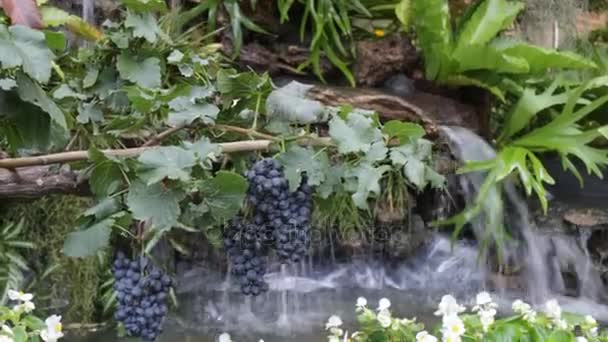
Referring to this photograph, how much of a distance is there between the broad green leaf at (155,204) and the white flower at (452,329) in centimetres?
50

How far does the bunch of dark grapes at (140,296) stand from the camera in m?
1.15

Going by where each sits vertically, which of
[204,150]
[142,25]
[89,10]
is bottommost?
[204,150]

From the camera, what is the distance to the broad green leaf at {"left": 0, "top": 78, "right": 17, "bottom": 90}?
0.99 metres

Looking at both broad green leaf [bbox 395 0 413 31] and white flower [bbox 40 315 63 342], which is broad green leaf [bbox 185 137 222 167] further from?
broad green leaf [bbox 395 0 413 31]

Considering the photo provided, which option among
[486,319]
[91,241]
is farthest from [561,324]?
[91,241]

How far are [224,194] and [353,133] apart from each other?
218 millimetres

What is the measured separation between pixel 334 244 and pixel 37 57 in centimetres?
272

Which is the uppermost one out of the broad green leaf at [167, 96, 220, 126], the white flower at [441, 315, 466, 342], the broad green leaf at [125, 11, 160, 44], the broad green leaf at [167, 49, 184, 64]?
the broad green leaf at [125, 11, 160, 44]

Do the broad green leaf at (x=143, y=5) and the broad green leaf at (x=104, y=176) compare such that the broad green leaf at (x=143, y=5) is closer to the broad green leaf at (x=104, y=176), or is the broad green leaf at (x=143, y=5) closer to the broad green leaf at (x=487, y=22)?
the broad green leaf at (x=104, y=176)

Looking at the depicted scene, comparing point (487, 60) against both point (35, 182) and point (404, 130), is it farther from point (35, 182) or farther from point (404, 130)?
point (35, 182)

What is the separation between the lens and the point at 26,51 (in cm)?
97

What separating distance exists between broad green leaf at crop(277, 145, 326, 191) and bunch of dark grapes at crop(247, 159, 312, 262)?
10mm

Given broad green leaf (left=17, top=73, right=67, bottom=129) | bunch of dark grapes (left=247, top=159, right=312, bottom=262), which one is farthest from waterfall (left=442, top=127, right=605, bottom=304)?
broad green leaf (left=17, top=73, right=67, bottom=129)

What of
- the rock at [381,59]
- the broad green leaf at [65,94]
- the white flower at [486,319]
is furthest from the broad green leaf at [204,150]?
the rock at [381,59]
